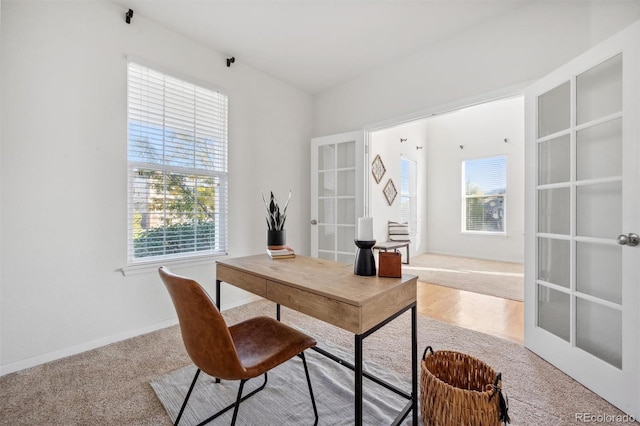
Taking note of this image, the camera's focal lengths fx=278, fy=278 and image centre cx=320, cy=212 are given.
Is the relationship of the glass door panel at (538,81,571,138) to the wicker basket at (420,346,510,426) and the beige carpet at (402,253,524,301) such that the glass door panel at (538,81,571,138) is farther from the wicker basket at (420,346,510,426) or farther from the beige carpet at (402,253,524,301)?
the beige carpet at (402,253,524,301)

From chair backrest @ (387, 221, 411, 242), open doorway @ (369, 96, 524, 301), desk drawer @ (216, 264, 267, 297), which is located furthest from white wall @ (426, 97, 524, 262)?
desk drawer @ (216, 264, 267, 297)

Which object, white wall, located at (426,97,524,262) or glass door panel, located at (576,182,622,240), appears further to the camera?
white wall, located at (426,97,524,262)

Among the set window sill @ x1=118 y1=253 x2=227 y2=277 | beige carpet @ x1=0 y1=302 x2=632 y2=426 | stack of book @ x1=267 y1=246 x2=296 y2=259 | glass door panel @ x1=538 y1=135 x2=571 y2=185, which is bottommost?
beige carpet @ x1=0 y1=302 x2=632 y2=426

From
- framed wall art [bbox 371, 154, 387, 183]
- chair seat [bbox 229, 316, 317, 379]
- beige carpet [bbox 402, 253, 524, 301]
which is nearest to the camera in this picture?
chair seat [bbox 229, 316, 317, 379]

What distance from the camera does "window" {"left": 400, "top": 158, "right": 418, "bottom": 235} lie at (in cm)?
616

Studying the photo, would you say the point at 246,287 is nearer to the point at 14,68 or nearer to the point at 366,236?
the point at 366,236

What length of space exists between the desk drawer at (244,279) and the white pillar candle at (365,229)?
0.58 metres

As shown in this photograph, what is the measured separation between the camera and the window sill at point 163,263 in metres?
2.34

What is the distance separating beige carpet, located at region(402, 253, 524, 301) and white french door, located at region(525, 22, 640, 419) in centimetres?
165

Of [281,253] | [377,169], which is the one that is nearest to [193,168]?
[281,253]

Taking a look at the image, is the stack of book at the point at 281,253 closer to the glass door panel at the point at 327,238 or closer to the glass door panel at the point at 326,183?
the glass door panel at the point at 327,238

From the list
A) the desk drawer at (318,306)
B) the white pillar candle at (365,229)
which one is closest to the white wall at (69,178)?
the desk drawer at (318,306)

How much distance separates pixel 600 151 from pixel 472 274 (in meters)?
3.34

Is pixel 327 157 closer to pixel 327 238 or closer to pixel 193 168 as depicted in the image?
pixel 327 238
